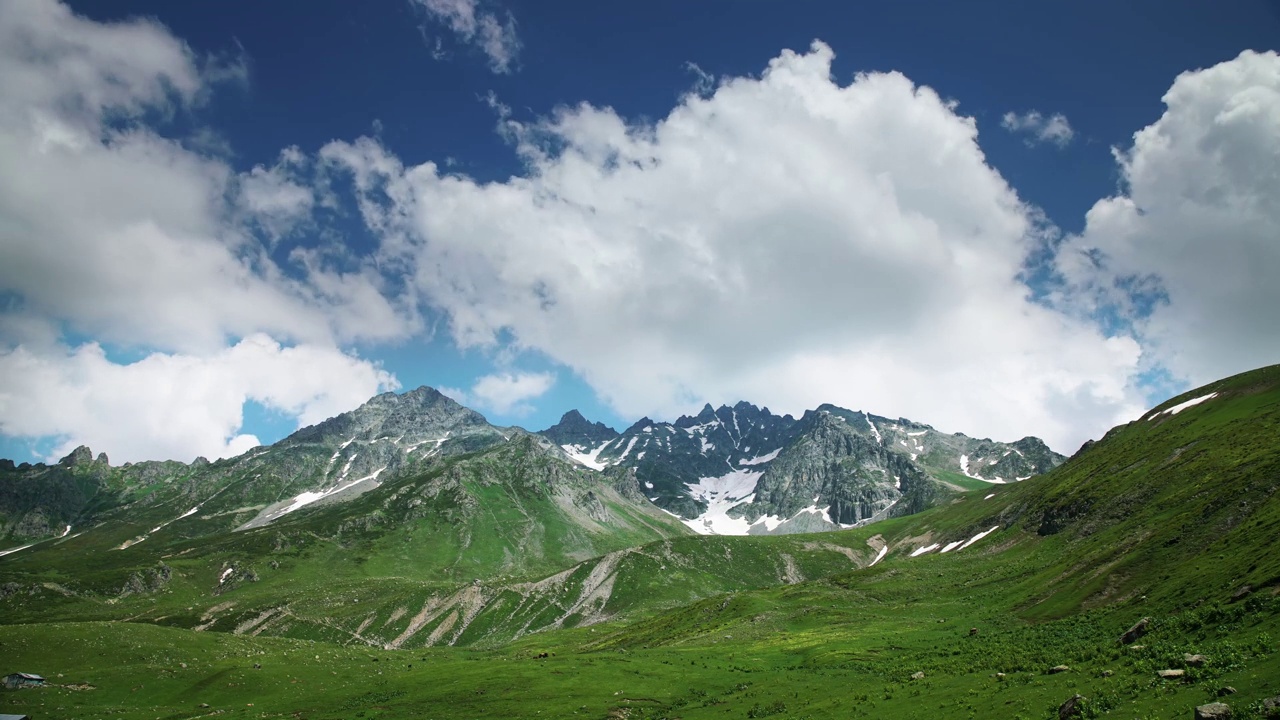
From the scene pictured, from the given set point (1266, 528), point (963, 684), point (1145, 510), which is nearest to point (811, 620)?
point (1145, 510)

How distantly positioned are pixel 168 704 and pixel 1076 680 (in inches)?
3335

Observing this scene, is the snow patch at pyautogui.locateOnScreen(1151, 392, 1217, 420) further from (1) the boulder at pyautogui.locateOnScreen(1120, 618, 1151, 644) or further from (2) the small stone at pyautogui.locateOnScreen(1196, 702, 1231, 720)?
Result: (2) the small stone at pyautogui.locateOnScreen(1196, 702, 1231, 720)

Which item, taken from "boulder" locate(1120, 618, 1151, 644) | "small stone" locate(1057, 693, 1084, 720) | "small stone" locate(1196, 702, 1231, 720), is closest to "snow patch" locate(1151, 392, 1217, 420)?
"boulder" locate(1120, 618, 1151, 644)

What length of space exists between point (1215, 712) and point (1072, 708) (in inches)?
322

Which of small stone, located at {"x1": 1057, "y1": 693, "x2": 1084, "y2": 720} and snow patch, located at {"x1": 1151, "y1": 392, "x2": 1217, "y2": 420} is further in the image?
snow patch, located at {"x1": 1151, "y1": 392, "x2": 1217, "y2": 420}

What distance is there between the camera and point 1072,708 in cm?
3269

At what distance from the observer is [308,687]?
74375 mm

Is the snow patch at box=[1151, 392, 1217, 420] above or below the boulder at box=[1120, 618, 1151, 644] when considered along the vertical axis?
above

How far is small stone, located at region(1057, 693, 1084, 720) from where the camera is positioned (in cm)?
3244

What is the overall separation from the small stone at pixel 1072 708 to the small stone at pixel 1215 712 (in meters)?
7.17

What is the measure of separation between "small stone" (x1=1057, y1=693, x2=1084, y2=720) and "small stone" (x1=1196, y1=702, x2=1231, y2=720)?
7166 millimetres

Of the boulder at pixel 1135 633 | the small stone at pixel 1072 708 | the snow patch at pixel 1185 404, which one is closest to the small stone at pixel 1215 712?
the small stone at pixel 1072 708

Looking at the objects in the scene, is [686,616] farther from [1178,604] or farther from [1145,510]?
[1178,604]

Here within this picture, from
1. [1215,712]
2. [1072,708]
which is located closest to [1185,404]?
[1072,708]
